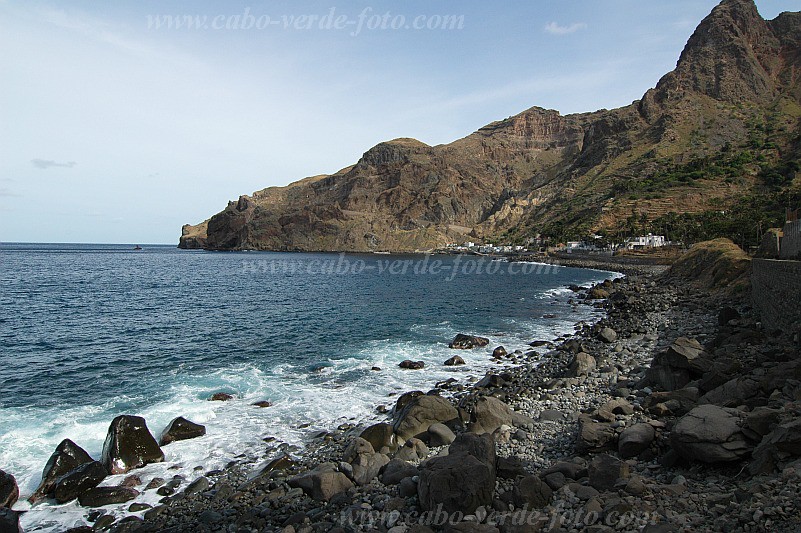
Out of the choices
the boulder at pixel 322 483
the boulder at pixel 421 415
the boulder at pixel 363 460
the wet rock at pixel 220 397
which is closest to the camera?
the boulder at pixel 322 483

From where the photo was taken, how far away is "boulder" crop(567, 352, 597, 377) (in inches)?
826

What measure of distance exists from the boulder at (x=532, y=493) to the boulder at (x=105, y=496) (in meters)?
11.1

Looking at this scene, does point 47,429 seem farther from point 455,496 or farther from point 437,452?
point 455,496

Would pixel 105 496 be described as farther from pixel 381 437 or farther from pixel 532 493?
pixel 532 493

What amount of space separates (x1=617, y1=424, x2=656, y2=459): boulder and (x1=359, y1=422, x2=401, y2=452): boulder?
7.14m

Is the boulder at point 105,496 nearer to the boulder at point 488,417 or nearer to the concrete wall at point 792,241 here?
the boulder at point 488,417

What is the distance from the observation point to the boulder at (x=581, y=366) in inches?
826

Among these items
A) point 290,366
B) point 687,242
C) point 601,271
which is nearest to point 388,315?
point 290,366

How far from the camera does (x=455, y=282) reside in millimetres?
80188

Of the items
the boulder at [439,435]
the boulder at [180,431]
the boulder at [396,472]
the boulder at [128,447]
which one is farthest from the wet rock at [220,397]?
the boulder at [396,472]

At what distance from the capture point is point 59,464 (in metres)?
13.4

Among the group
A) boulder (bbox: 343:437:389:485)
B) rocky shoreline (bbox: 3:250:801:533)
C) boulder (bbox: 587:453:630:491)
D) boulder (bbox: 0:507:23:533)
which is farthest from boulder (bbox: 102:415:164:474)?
boulder (bbox: 587:453:630:491)

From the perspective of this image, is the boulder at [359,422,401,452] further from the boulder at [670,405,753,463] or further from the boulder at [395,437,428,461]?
the boulder at [670,405,753,463]

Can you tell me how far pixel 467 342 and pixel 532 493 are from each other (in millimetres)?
21869
